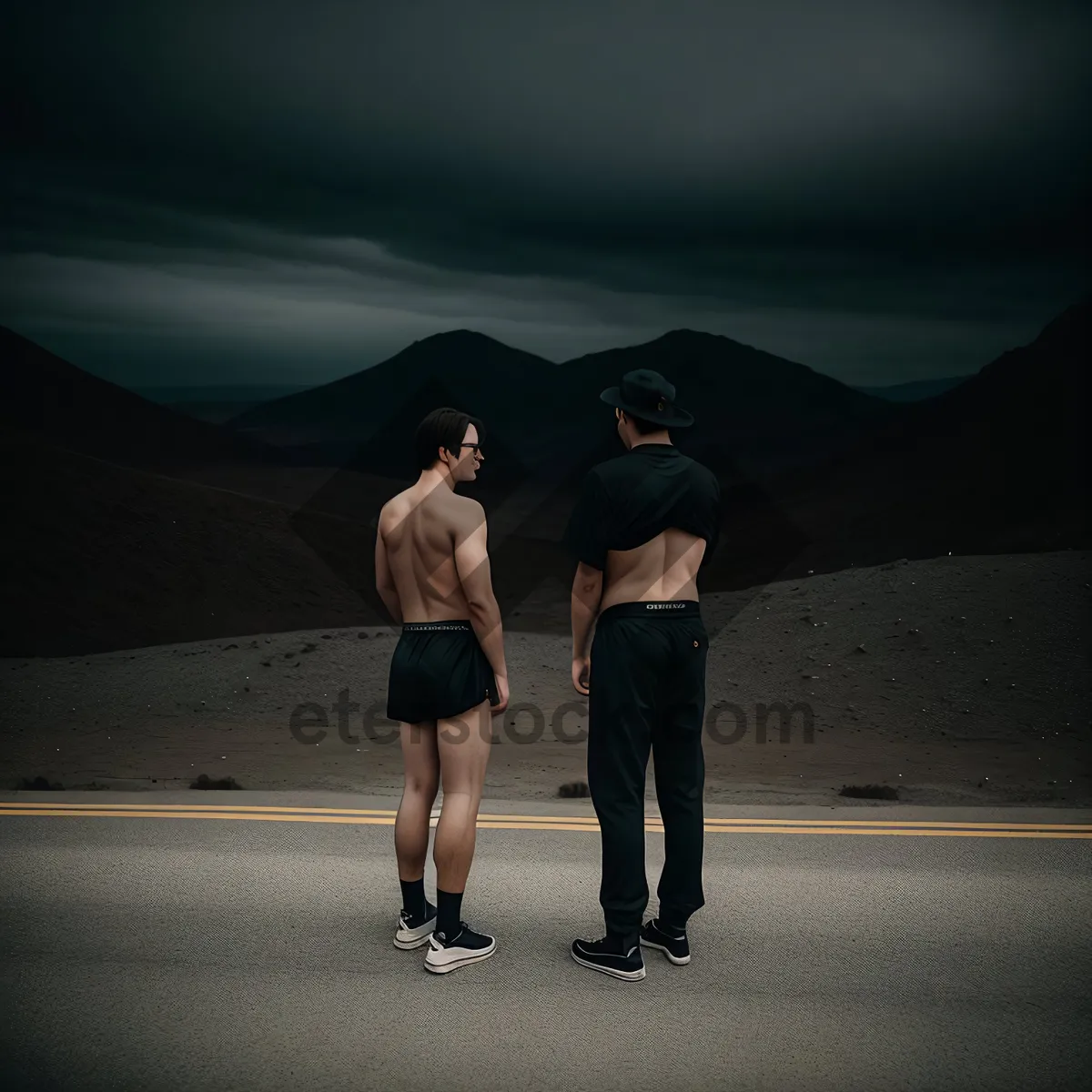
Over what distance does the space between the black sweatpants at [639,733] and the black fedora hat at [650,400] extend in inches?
31.1

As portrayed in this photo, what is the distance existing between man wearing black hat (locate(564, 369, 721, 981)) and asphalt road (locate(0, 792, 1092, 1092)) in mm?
421

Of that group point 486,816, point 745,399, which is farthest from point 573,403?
point 486,816

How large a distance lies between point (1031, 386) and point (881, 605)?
63.0 m

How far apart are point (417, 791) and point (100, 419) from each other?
101 m

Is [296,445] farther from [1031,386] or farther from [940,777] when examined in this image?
[940,777]

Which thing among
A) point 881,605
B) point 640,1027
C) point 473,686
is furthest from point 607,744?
point 881,605

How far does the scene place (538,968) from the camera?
4410mm

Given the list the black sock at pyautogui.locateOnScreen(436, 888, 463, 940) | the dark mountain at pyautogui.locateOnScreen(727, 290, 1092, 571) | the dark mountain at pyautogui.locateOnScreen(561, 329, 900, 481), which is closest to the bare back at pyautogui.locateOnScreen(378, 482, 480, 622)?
the black sock at pyautogui.locateOnScreen(436, 888, 463, 940)

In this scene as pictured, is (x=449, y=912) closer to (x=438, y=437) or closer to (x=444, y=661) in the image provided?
(x=444, y=661)

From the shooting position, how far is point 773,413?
452 feet

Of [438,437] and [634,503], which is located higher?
[438,437]

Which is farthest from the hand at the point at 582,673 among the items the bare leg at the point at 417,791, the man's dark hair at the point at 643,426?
the man's dark hair at the point at 643,426

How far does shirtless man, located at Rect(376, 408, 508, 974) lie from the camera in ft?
14.2

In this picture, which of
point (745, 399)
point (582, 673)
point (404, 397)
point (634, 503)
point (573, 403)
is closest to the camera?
point (634, 503)
